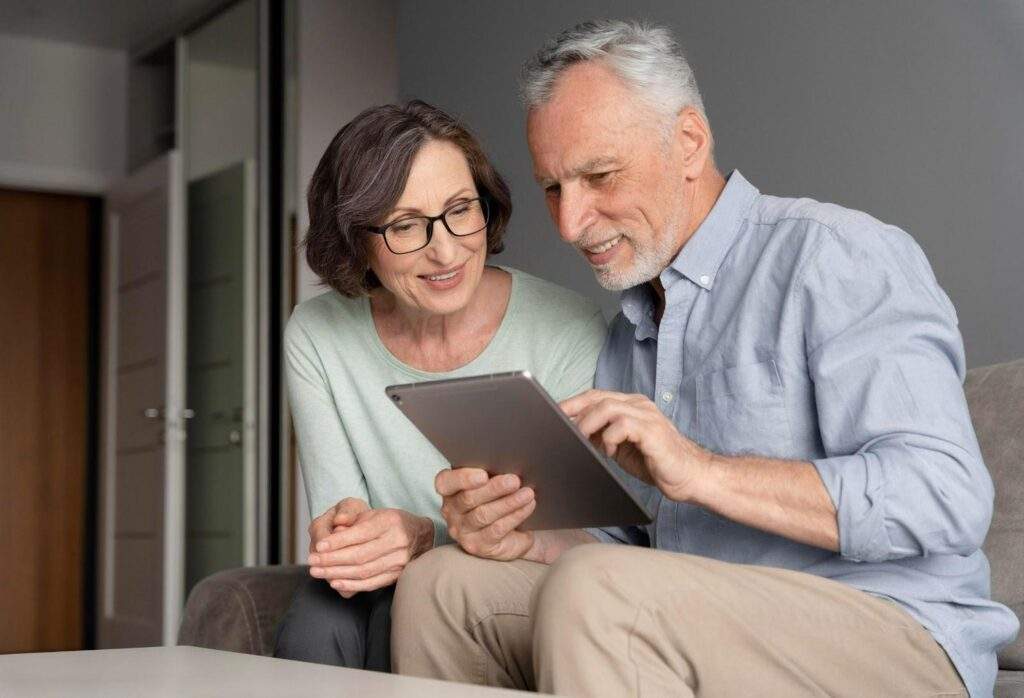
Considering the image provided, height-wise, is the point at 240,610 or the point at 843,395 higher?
the point at 843,395

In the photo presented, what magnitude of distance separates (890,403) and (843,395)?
64 mm

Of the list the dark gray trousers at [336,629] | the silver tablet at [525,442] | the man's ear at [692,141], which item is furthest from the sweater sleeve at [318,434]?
the man's ear at [692,141]

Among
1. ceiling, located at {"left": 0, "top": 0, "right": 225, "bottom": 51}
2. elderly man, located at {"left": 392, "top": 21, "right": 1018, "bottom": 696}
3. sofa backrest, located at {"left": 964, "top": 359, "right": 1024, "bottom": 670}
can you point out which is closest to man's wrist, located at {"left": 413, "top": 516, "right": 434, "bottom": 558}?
elderly man, located at {"left": 392, "top": 21, "right": 1018, "bottom": 696}

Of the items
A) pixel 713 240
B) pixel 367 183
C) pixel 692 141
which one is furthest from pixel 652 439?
pixel 367 183

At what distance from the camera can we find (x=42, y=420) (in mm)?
5945

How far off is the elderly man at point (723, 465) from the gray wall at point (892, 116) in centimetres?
78

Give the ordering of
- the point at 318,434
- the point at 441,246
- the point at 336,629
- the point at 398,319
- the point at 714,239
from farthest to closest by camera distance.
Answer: the point at 398,319 < the point at 318,434 < the point at 441,246 < the point at 336,629 < the point at 714,239

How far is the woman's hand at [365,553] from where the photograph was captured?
1.62 m

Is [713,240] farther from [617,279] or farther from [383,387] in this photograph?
[383,387]

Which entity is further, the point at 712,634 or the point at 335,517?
the point at 335,517

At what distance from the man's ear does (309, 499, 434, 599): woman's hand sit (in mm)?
624

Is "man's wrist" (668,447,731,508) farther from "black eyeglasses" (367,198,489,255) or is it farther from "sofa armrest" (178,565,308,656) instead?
"sofa armrest" (178,565,308,656)

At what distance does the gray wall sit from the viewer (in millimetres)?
2154

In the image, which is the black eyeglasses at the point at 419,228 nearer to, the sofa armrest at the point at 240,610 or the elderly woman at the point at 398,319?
the elderly woman at the point at 398,319
